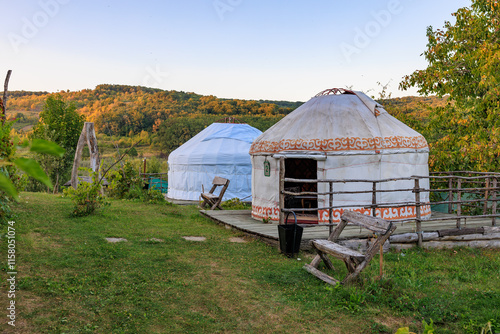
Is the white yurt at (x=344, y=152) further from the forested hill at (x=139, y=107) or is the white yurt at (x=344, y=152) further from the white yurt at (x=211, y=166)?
the forested hill at (x=139, y=107)

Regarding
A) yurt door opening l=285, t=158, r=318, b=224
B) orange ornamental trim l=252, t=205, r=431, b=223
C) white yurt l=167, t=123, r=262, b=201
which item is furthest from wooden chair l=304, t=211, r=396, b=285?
white yurt l=167, t=123, r=262, b=201

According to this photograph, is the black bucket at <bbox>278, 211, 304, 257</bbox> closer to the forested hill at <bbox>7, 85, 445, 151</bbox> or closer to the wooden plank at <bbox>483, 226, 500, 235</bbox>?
the wooden plank at <bbox>483, 226, 500, 235</bbox>

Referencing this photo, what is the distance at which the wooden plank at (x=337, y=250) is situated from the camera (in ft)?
14.6

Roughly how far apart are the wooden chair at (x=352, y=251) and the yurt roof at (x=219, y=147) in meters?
10.1

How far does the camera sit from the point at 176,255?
19.0ft

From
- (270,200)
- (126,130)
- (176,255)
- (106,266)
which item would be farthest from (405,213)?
(126,130)

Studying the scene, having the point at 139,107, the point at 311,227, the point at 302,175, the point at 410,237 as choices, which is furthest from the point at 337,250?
the point at 139,107

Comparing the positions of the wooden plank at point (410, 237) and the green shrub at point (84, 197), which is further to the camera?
the green shrub at point (84, 197)

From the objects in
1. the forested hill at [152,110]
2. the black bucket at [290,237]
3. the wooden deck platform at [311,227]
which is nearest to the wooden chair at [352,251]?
the black bucket at [290,237]

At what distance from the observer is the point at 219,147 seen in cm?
1547

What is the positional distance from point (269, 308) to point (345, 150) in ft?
15.5

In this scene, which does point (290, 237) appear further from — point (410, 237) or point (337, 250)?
point (410, 237)

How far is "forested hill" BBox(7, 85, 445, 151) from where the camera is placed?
37344mm

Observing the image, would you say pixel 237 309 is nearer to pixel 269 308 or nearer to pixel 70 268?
pixel 269 308
